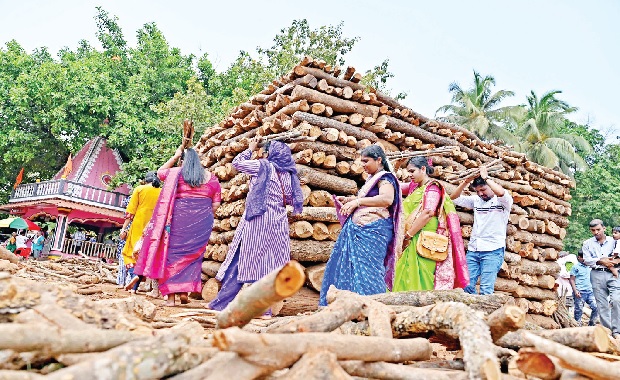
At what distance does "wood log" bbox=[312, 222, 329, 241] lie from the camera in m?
5.59

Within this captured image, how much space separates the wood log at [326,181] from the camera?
5730 mm

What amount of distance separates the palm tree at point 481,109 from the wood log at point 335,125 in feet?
68.7

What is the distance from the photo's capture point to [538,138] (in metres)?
24.5

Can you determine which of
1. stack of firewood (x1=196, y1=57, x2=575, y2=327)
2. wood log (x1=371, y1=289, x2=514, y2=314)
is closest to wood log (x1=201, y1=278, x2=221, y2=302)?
stack of firewood (x1=196, y1=57, x2=575, y2=327)

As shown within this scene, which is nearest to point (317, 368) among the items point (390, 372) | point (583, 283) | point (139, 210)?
point (390, 372)

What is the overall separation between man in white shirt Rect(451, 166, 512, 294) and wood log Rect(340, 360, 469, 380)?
11.7 feet

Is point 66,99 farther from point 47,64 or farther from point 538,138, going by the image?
point 538,138

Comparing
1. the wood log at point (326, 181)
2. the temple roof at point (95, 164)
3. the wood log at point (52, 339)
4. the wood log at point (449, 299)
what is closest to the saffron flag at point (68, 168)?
the temple roof at point (95, 164)

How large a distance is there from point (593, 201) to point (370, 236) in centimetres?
2540

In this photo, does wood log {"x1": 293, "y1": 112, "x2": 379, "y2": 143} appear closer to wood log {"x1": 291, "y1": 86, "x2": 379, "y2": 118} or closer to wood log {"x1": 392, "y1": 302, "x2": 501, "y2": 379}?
wood log {"x1": 291, "y1": 86, "x2": 379, "y2": 118}

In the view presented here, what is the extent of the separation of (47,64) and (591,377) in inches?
860

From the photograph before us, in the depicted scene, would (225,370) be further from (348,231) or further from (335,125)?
(335,125)

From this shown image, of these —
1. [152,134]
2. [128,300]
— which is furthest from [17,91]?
[128,300]

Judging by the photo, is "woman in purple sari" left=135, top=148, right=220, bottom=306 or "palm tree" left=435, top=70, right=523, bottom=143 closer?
"woman in purple sari" left=135, top=148, right=220, bottom=306
